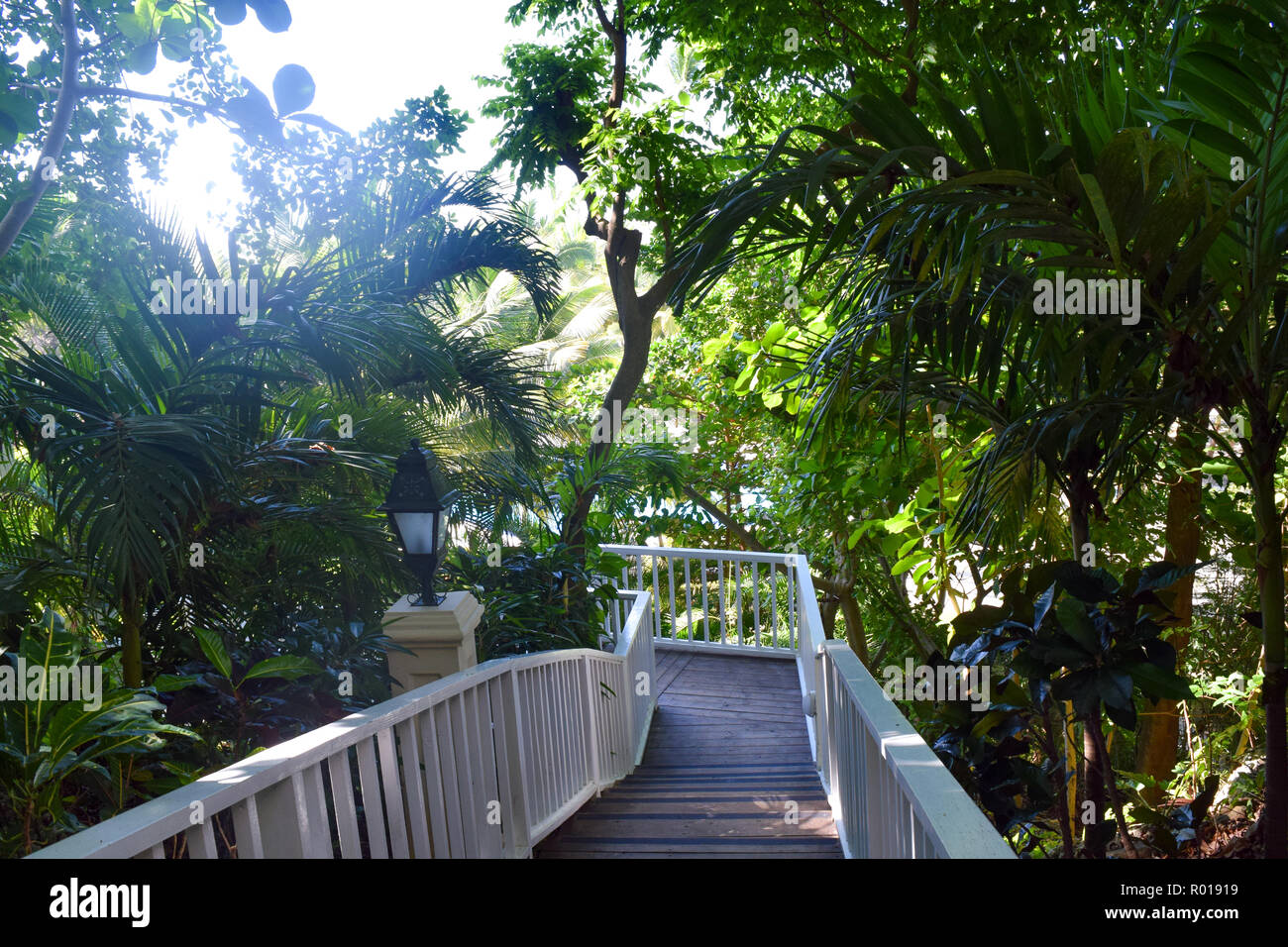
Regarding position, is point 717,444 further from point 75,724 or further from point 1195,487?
point 75,724

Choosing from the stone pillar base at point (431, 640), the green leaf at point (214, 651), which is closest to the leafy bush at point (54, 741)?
the green leaf at point (214, 651)

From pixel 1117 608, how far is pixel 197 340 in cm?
306

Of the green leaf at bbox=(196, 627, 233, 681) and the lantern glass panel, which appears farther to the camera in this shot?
the lantern glass panel

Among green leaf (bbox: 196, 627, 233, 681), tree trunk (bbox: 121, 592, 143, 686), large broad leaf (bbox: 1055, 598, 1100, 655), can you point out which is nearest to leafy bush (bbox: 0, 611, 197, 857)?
green leaf (bbox: 196, 627, 233, 681)

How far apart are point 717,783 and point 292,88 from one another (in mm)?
3790

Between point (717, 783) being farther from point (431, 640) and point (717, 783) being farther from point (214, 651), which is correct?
point (214, 651)

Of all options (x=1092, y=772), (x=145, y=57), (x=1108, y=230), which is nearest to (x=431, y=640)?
(x=145, y=57)

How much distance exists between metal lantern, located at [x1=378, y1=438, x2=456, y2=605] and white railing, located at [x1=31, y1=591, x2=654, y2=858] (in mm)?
502

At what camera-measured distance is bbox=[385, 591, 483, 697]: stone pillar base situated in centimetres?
287

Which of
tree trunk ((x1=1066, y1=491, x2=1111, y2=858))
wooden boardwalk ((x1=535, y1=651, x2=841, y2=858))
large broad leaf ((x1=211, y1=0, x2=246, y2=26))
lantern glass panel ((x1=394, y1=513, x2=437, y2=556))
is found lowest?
wooden boardwalk ((x1=535, y1=651, x2=841, y2=858))

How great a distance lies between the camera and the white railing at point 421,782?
127 cm

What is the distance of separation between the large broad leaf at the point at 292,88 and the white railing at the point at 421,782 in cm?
132

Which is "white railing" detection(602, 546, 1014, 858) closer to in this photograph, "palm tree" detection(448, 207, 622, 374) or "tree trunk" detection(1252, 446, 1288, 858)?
"tree trunk" detection(1252, 446, 1288, 858)
